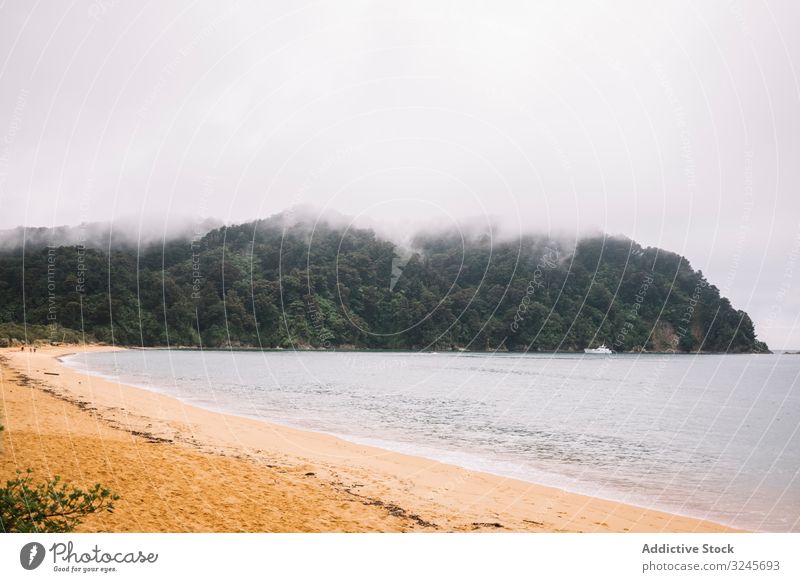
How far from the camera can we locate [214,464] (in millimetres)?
12258

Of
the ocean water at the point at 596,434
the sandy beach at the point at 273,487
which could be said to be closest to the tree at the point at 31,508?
the sandy beach at the point at 273,487

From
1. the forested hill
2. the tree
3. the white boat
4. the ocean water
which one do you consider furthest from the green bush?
the white boat

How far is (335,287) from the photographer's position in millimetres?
89062

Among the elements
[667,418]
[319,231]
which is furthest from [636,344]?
[667,418]

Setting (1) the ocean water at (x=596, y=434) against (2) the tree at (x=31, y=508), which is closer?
(2) the tree at (x=31, y=508)

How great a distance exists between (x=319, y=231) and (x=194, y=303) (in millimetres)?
52783

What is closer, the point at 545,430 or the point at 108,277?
the point at 545,430

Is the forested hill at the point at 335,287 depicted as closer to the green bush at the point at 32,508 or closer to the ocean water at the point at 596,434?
the ocean water at the point at 596,434

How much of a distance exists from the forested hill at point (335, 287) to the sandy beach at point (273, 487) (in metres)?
58.1

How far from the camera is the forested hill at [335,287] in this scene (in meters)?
86.0

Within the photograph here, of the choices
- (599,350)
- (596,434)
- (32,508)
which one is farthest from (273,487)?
(599,350)

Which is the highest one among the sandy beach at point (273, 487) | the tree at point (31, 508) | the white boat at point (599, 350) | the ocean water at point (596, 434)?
the tree at point (31, 508)

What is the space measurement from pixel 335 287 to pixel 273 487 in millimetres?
79197
